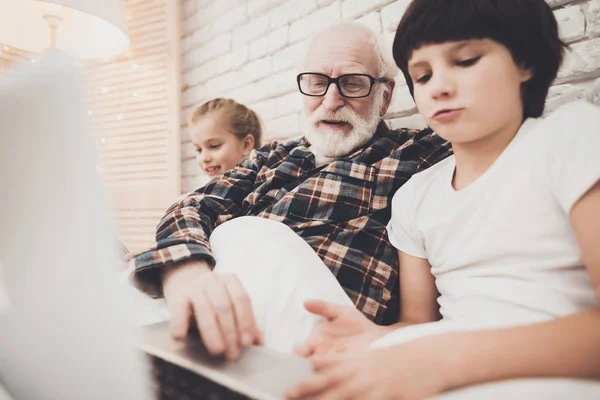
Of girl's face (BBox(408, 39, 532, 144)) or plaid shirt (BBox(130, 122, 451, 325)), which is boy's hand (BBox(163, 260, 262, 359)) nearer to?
plaid shirt (BBox(130, 122, 451, 325))

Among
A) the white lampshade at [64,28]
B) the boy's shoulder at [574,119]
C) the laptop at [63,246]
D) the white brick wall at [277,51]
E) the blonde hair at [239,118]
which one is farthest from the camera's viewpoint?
the white lampshade at [64,28]

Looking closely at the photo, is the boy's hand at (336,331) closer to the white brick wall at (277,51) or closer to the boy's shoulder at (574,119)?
the boy's shoulder at (574,119)

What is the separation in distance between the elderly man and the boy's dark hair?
30cm

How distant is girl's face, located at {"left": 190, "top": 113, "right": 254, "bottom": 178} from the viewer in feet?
6.30

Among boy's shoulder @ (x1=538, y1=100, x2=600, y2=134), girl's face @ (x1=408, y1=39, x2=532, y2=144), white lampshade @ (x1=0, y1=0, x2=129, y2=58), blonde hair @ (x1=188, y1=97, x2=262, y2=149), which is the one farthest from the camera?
white lampshade @ (x1=0, y1=0, x2=129, y2=58)

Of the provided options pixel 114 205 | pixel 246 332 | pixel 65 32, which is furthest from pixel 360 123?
pixel 65 32

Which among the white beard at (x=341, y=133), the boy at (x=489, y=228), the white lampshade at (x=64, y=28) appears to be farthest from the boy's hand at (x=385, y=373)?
the white lampshade at (x=64, y=28)

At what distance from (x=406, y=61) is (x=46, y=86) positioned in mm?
665

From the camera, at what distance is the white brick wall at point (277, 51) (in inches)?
36.6

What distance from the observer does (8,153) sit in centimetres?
31

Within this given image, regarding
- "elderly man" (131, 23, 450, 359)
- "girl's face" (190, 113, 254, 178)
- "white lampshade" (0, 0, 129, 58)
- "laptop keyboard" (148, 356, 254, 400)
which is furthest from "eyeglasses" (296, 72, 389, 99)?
"white lampshade" (0, 0, 129, 58)

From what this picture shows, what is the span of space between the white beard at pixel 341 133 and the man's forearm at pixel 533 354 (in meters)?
0.76

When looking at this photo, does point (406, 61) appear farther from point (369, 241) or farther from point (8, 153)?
point (8, 153)

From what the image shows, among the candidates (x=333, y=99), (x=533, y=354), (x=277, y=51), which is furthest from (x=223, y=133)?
(x=533, y=354)
